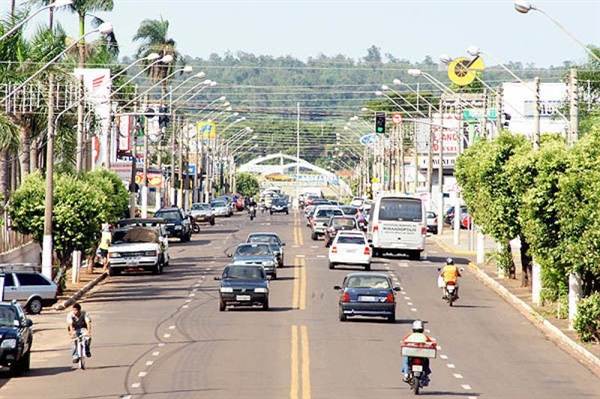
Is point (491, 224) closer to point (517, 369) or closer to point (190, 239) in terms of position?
point (517, 369)

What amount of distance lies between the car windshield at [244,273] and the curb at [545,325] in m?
8.36

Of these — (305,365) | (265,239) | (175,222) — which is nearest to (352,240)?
(265,239)

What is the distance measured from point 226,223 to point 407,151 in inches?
2940

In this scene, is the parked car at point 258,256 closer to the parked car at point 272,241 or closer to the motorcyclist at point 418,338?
the parked car at point 272,241

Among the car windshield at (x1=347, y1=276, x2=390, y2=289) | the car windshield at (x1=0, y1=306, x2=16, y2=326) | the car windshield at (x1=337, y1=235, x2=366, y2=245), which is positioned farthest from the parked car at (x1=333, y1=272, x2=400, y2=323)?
the car windshield at (x1=337, y1=235, x2=366, y2=245)

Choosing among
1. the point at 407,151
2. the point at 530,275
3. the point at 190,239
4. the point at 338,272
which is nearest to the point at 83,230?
the point at 338,272

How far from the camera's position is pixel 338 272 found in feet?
197

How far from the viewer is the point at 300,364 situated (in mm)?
31438

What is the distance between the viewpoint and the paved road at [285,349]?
91.5ft

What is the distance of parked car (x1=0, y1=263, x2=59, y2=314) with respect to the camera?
43875 millimetres

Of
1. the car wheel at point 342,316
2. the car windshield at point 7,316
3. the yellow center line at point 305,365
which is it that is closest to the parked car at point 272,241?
the car wheel at point 342,316

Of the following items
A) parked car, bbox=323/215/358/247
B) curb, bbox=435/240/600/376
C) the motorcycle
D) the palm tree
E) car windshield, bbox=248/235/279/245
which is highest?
the palm tree

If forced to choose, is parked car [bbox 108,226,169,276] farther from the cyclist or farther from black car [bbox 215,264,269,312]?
the cyclist

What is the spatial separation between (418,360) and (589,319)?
10.9 metres
